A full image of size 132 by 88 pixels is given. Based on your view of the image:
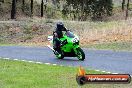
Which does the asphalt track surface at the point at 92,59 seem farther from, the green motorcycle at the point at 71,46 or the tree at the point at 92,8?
the tree at the point at 92,8

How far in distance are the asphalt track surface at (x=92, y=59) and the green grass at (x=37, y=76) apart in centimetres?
141

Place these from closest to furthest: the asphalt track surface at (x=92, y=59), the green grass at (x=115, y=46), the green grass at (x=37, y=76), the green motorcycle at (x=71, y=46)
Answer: the green grass at (x=37, y=76)
the asphalt track surface at (x=92, y=59)
the green motorcycle at (x=71, y=46)
the green grass at (x=115, y=46)

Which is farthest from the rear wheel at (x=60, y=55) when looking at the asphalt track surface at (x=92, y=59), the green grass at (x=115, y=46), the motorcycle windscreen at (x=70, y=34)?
the green grass at (x=115, y=46)

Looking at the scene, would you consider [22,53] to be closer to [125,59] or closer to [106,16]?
[125,59]

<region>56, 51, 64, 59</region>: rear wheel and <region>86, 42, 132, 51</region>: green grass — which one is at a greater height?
<region>56, 51, 64, 59</region>: rear wheel

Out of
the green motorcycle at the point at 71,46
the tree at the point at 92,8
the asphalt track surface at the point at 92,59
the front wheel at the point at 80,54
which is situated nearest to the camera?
the asphalt track surface at the point at 92,59

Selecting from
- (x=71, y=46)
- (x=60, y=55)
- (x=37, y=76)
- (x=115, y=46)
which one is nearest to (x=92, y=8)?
(x=115, y=46)

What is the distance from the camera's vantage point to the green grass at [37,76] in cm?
1214

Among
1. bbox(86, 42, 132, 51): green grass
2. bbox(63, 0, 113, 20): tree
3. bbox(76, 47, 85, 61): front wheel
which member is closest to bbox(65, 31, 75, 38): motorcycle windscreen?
bbox(76, 47, 85, 61): front wheel

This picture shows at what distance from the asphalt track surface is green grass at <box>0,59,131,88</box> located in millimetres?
1409

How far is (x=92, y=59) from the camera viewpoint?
63.4 ft

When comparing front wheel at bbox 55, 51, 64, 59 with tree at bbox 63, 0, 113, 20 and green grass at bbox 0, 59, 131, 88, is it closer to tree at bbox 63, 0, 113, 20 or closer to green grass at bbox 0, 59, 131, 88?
green grass at bbox 0, 59, 131, 88

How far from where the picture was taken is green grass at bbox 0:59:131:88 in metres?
12.1

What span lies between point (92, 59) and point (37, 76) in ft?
19.5
